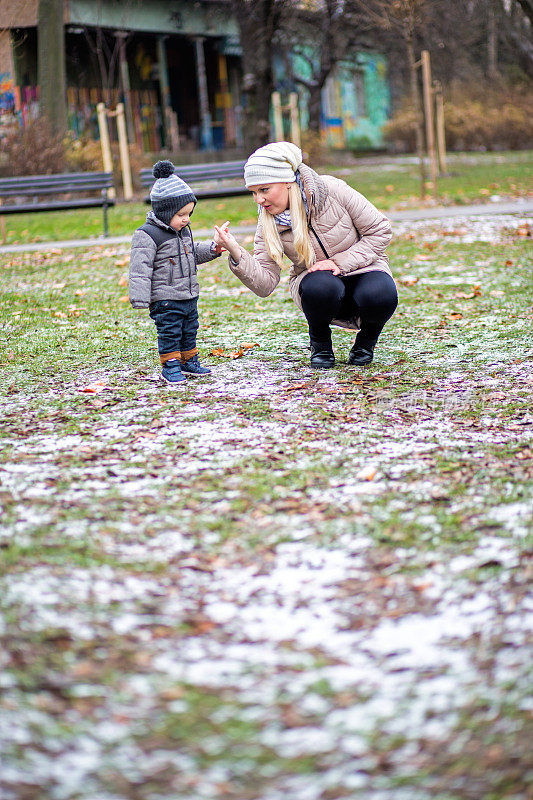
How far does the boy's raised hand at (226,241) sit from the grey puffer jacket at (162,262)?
207 millimetres

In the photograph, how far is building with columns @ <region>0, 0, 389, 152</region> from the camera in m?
22.0

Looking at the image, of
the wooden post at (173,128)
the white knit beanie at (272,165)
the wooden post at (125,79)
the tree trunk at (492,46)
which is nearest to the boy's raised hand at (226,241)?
the white knit beanie at (272,165)

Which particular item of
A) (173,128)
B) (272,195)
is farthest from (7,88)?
(272,195)

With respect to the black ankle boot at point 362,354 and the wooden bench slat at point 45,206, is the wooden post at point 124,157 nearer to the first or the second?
the wooden bench slat at point 45,206

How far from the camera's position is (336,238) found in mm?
4941

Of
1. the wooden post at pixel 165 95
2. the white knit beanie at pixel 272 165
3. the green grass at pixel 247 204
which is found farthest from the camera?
the wooden post at pixel 165 95

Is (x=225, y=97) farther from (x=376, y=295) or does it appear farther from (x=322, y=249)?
(x=376, y=295)

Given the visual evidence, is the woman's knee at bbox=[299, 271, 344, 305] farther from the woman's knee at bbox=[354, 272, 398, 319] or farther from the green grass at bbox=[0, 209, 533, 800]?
the green grass at bbox=[0, 209, 533, 800]

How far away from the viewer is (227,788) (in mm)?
1838

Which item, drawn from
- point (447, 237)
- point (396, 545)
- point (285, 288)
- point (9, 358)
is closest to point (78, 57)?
point (447, 237)

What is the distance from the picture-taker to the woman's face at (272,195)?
4.61m

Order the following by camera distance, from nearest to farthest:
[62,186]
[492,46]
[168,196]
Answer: [168,196]
[62,186]
[492,46]

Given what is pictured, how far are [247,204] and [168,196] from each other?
11.5 metres

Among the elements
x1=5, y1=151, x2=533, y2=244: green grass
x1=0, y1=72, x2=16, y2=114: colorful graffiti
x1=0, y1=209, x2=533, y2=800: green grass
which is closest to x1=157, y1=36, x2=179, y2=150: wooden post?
x1=0, y1=72, x2=16, y2=114: colorful graffiti
